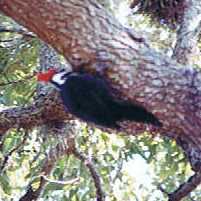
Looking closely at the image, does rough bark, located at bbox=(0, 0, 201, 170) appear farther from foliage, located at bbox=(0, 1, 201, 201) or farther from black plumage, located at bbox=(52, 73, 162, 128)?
foliage, located at bbox=(0, 1, 201, 201)

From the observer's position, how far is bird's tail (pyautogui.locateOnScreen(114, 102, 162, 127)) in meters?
2.23

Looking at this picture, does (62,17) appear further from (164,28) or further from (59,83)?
(164,28)

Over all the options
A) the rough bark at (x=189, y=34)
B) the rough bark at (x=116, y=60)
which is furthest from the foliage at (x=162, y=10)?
the rough bark at (x=116, y=60)

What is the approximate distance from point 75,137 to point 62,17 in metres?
1.23

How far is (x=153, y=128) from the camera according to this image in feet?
7.63

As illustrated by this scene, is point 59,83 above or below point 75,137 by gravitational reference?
above

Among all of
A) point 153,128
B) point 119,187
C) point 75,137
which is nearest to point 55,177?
point 119,187

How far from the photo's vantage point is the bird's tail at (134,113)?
2.23 metres

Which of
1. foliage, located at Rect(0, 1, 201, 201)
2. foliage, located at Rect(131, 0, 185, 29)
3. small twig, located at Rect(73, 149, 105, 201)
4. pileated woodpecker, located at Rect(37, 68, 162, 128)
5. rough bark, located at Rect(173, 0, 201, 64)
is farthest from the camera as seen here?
foliage, located at Rect(131, 0, 185, 29)

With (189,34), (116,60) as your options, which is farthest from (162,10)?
(116,60)

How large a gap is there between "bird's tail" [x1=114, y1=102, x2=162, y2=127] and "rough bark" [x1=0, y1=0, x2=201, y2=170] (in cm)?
2

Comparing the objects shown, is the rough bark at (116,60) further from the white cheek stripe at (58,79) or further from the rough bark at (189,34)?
the rough bark at (189,34)

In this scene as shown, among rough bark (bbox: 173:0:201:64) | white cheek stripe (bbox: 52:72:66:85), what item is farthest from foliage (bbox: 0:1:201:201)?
white cheek stripe (bbox: 52:72:66:85)

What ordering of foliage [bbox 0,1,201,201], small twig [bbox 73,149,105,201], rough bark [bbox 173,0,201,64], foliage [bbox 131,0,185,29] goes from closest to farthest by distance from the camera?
rough bark [bbox 173,0,201,64] < small twig [bbox 73,149,105,201] < foliage [bbox 0,1,201,201] < foliage [bbox 131,0,185,29]
